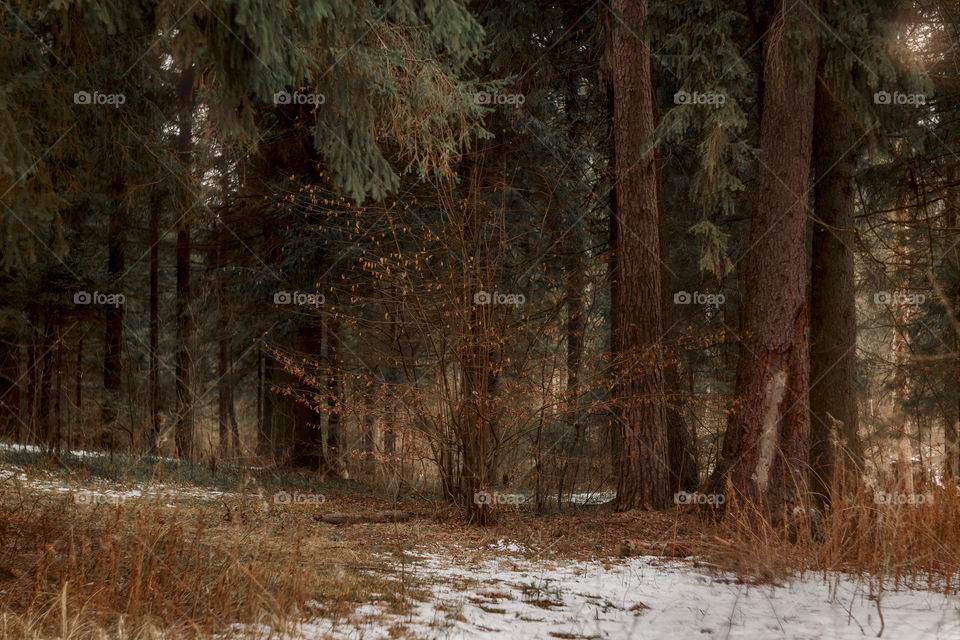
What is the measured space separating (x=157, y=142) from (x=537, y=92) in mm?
5728

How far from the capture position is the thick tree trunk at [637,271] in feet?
29.9

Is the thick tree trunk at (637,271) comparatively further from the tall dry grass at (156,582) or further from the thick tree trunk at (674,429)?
the tall dry grass at (156,582)

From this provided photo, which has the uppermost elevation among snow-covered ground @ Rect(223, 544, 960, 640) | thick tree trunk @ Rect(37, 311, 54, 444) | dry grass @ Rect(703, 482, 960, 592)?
thick tree trunk @ Rect(37, 311, 54, 444)

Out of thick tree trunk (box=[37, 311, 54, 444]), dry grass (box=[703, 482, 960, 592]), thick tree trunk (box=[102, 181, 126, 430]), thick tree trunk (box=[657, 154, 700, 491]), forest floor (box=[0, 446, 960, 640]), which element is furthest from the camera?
thick tree trunk (box=[102, 181, 126, 430])

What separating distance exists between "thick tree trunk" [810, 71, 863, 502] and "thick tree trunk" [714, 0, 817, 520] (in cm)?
149

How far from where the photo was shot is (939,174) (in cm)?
944

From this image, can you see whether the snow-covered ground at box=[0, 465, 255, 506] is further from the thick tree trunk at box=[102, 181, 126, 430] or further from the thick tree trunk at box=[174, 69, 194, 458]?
the thick tree trunk at box=[102, 181, 126, 430]

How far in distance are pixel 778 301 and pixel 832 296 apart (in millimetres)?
2304

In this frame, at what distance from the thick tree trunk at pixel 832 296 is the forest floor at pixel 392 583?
105 inches

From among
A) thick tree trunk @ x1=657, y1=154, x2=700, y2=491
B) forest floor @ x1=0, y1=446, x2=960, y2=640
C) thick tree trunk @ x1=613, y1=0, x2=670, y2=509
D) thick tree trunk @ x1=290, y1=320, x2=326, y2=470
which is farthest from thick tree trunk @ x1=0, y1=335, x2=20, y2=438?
thick tree trunk @ x1=657, y1=154, x2=700, y2=491

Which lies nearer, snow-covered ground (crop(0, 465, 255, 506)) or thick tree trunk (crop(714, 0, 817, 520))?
snow-covered ground (crop(0, 465, 255, 506))

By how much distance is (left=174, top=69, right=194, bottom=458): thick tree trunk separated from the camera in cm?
1198

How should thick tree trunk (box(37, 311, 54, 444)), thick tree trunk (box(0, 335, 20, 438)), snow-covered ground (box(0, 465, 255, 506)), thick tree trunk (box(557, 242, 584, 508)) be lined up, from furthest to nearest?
thick tree trunk (box(0, 335, 20, 438))
thick tree trunk (box(37, 311, 54, 444))
thick tree trunk (box(557, 242, 584, 508))
snow-covered ground (box(0, 465, 255, 506))

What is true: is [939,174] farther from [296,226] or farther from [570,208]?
[296,226]
